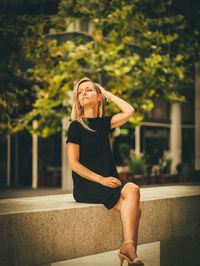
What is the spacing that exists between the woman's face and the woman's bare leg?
94cm

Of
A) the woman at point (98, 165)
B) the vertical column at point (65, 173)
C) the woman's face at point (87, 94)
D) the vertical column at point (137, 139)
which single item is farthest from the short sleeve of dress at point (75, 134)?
the vertical column at point (137, 139)

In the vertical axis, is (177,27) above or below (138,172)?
above

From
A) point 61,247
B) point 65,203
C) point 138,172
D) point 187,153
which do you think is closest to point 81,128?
point 65,203

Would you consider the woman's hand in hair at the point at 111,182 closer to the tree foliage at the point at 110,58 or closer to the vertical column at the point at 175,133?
the tree foliage at the point at 110,58

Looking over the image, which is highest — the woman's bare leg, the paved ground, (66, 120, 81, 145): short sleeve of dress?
(66, 120, 81, 145): short sleeve of dress

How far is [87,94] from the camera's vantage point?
173 inches

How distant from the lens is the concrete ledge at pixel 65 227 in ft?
12.2

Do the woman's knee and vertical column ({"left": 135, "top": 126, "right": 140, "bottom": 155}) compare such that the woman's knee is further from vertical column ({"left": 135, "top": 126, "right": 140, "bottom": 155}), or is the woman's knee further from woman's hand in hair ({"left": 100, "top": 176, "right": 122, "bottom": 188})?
vertical column ({"left": 135, "top": 126, "right": 140, "bottom": 155})

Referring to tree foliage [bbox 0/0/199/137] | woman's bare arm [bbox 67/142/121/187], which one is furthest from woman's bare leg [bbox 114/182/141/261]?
tree foliage [bbox 0/0/199/137]

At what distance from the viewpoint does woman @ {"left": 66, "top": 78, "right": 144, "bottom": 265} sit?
381 cm

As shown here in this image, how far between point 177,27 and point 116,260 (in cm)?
705

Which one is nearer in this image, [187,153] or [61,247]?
[61,247]

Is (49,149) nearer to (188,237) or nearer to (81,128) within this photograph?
(188,237)

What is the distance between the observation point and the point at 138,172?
14.1 meters
